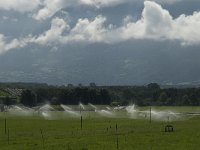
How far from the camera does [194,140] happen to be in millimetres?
74062

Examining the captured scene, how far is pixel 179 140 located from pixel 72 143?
1686cm

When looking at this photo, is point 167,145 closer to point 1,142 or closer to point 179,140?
point 179,140

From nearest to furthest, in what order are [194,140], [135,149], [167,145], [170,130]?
[135,149]
[167,145]
[194,140]
[170,130]

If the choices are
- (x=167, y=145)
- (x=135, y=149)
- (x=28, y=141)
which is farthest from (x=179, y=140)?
(x=28, y=141)

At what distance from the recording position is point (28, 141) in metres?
78.0

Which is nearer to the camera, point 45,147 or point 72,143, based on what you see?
point 45,147

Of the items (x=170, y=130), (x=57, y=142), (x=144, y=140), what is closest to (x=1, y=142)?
(x=57, y=142)

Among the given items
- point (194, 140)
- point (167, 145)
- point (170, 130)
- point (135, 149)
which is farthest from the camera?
point (170, 130)

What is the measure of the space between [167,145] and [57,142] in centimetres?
1726

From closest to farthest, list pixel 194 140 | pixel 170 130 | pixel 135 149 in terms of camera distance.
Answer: pixel 135 149 < pixel 194 140 < pixel 170 130

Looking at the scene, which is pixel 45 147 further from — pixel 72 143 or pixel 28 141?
pixel 28 141

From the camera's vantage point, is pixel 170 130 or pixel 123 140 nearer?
pixel 123 140

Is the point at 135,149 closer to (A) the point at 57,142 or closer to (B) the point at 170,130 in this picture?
(A) the point at 57,142

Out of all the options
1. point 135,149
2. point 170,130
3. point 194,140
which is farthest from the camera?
point 170,130
